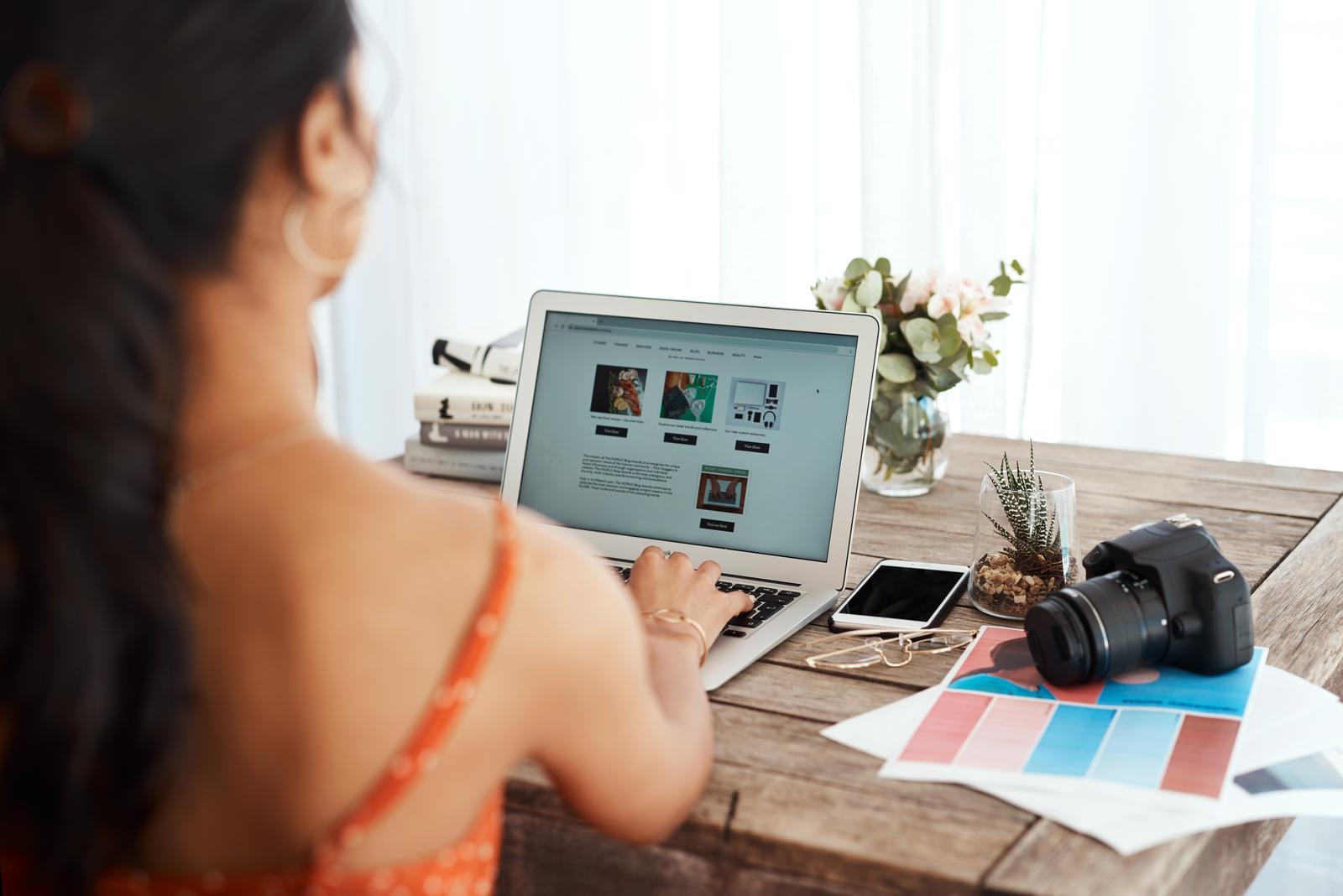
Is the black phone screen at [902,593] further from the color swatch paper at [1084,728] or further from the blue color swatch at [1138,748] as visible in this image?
the blue color swatch at [1138,748]

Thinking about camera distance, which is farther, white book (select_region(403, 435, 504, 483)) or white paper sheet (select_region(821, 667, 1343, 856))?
white book (select_region(403, 435, 504, 483))

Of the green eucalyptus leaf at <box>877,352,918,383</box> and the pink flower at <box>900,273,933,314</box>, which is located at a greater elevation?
the pink flower at <box>900,273,933,314</box>

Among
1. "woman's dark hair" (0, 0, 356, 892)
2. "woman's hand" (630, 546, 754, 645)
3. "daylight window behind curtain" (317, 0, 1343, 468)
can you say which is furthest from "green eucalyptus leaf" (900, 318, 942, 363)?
"daylight window behind curtain" (317, 0, 1343, 468)

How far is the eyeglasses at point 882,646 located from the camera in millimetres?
1075

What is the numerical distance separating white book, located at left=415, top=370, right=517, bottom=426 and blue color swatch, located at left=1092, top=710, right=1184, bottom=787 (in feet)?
3.00

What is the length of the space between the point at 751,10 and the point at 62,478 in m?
2.42

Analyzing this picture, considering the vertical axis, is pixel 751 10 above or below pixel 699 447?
above

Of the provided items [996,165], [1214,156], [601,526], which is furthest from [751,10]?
[601,526]

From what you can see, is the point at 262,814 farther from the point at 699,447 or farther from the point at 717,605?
the point at 699,447

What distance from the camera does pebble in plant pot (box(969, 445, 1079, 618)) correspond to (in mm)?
1127

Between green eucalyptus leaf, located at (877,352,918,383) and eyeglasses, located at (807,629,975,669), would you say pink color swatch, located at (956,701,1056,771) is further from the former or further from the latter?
green eucalyptus leaf, located at (877,352,918,383)

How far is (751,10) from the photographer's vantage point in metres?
2.74

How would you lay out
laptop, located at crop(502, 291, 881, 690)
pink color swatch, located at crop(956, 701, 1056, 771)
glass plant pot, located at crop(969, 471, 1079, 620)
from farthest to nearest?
laptop, located at crop(502, 291, 881, 690), glass plant pot, located at crop(969, 471, 1079, 620), pink color swatch, located at crop(956, 701, 1056, 771)

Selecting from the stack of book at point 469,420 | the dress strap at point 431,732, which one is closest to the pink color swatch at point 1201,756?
the dress strap at point 431,732
